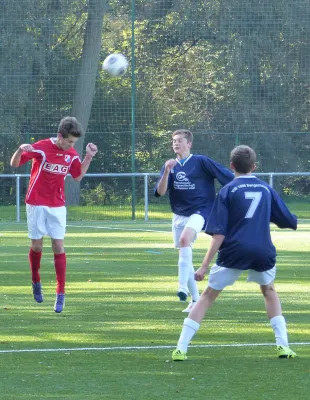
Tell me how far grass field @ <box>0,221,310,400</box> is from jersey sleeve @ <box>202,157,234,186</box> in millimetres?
1258

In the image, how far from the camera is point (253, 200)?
7.34 meters

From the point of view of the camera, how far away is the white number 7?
7.33 metres

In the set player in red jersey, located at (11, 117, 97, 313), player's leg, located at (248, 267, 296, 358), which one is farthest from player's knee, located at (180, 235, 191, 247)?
player's leg, located at (248, 267, 296, 358)

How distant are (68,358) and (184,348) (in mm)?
839

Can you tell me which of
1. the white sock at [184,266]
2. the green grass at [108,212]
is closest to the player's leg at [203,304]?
the white sock at [184,266]

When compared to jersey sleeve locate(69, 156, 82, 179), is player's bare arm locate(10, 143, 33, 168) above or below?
above

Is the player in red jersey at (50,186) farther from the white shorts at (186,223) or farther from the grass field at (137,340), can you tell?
the white shorts at (186,223)

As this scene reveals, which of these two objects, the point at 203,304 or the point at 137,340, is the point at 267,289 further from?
the point at 137,340

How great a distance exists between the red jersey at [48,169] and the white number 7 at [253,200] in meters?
3.41

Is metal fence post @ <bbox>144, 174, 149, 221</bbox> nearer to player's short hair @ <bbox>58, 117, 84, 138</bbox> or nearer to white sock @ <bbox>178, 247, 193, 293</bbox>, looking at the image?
white sock @ <bbox>178, 247, 193, 293</bbox>

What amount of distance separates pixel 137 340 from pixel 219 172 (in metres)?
2.40

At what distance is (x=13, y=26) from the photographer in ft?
109

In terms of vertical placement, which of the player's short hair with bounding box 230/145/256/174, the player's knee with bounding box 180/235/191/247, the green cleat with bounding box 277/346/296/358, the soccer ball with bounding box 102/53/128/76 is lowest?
the green cleat with bounding box 277/346/296/358

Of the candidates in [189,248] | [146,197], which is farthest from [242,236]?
[146,197]
